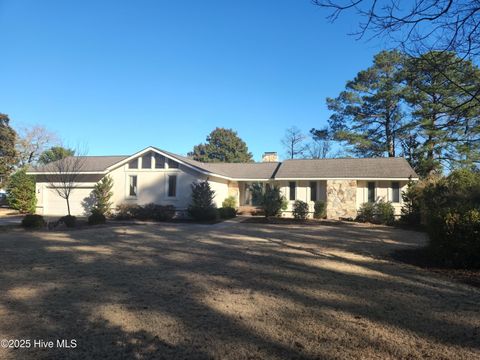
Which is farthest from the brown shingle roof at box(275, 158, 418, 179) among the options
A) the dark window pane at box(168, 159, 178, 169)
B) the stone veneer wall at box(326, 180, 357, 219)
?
the dark window pane at box(168, 159, 178, 169)

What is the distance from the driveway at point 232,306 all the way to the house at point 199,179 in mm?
13453

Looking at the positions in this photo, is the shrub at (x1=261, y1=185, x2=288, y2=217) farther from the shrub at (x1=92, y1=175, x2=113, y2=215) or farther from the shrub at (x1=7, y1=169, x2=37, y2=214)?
the shrub at (x1=7, y1=169, x2=37, y2=214)

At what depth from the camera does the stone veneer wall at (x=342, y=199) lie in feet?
78.1

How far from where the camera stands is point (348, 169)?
2559 cm

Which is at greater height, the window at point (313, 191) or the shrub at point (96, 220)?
the window at point (313, 191)

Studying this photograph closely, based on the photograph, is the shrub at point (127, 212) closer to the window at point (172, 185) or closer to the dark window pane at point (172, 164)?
the window at point (172, 185)

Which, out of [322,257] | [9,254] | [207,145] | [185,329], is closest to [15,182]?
[9,254]

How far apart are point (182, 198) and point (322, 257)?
1459cm

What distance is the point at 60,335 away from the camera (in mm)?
4199

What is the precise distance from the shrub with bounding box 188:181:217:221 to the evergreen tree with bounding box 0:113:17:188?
81.4ft

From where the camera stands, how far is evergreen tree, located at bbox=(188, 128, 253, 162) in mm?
61719

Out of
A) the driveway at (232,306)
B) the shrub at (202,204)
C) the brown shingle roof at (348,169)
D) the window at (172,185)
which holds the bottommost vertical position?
the driveway at (232,306)

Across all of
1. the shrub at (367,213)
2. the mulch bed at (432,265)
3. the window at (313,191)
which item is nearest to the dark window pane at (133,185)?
the window at (313,191)

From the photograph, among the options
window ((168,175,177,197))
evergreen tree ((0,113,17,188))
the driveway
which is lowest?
the driveway
